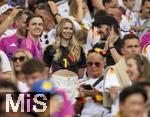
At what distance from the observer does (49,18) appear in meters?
14.7

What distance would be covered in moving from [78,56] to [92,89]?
5.65 ft

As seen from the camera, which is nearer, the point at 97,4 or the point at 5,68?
the point at 5,68

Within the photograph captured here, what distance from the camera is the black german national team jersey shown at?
1279 cm

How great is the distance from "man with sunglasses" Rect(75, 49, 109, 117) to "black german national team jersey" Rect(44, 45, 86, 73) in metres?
0.56

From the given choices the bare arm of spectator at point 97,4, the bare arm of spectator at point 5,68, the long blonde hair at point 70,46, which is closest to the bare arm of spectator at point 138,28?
the bare arm of spectator at point 97,4

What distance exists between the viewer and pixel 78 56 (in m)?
13.0

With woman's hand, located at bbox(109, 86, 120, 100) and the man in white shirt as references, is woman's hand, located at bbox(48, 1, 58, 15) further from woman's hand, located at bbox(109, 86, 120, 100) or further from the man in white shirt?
woman's hand, located at bbox(109, 86, 120, 100)

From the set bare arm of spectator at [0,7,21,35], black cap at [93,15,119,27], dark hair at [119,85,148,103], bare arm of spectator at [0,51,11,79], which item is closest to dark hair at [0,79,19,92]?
dark hair at [119,85,148,103]

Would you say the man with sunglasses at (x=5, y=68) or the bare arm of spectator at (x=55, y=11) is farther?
the bare arm of spectator at (x=55, y=11)

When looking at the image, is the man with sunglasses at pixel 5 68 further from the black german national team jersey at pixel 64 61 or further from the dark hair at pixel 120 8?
the dark hair at pixel 120 8

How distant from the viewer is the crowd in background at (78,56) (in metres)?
8.59

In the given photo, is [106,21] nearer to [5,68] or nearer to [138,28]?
[138,28]

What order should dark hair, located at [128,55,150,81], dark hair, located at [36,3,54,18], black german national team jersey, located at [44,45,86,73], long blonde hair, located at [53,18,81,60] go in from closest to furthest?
dark hair, located at [128,55,150,81] → black german national team jersey, located at [44,45,86,73] → long blonde hair, located at [53,18,81,60] → dark hair, located at [36,3,54,18]

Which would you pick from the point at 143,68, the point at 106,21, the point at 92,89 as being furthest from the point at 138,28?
the point at 143,68
